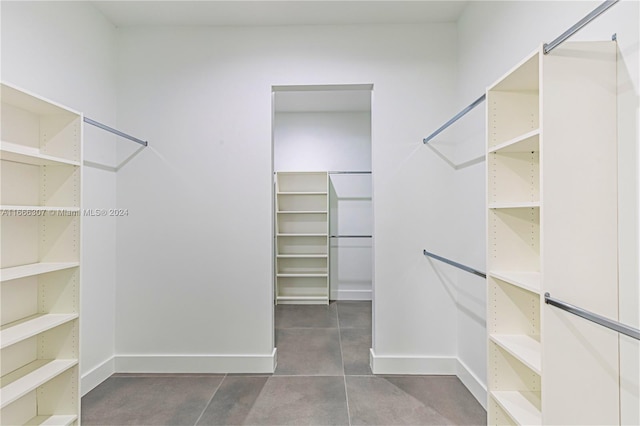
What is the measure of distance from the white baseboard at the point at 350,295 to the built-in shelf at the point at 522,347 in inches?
123

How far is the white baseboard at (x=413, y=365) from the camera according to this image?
2.42 metres

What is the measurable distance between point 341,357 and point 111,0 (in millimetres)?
3347

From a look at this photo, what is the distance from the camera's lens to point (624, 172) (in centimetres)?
109

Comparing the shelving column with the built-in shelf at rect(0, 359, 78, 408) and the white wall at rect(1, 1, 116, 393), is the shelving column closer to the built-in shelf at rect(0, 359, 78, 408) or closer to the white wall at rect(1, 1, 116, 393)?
the built-in shelf at rect(0, 359, 78, 408)

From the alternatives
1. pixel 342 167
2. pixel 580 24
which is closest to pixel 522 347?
pixel 580 24

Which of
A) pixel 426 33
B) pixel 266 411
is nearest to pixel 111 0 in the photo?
pixel 426 33

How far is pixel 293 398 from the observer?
210 centimetres

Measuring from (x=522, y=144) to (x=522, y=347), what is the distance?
0.88 meters

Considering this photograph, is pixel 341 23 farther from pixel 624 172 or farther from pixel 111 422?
pixel 111 422

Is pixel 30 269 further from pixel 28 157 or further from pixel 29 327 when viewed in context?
pixel 28 157

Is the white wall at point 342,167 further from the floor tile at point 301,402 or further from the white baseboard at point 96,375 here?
the white baseboard at point 96,375

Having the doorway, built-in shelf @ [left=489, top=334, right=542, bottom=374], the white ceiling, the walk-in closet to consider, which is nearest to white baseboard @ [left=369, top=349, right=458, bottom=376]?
the walk-in closet

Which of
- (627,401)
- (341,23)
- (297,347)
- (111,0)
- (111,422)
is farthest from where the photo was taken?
(297,347)

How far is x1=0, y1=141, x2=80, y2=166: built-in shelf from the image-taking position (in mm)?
1385
